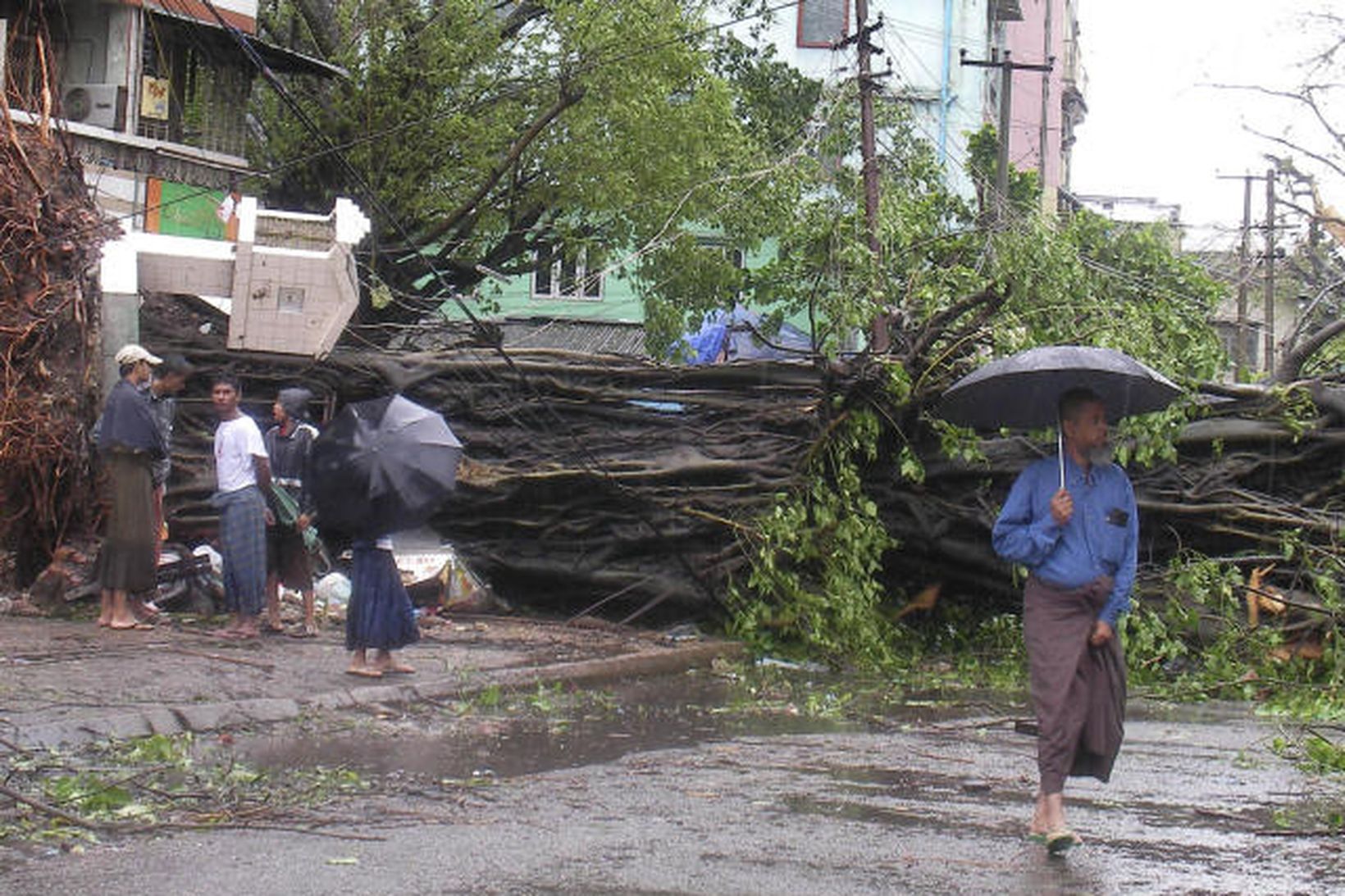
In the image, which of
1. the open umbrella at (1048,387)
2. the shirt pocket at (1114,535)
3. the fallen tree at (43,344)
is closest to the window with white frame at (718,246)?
the fallen tree at (43,344)

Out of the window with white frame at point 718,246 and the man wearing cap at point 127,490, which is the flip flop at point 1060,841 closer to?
the man wearing cap at point 127,490

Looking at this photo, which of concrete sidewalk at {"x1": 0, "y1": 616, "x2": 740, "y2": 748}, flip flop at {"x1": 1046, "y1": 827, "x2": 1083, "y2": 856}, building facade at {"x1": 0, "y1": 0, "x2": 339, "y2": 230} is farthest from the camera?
building facade at {"x1": 0, "y1": 0, "x2": 339, "y2": 230}

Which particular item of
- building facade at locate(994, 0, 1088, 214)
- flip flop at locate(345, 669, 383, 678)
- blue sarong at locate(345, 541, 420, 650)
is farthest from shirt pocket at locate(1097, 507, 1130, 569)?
building facade at locate(994, 0, 1088, 214)

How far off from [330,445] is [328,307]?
4.76m

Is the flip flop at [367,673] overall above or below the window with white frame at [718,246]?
below

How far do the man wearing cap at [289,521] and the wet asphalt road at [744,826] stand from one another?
3.60 metres

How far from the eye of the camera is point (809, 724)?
11094 millimetres

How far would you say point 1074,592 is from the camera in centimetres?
720

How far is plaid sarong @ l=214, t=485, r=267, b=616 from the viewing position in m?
12.4

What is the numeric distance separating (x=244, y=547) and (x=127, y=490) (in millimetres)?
926

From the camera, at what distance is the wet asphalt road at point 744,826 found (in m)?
6.03

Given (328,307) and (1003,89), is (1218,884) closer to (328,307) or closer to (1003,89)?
(328,307)

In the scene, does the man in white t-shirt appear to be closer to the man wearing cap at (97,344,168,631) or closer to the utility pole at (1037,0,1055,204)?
the man wearing cap at (97,344,168,631)

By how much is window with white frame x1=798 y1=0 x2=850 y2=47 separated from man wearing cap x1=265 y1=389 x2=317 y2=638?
99.4ft
